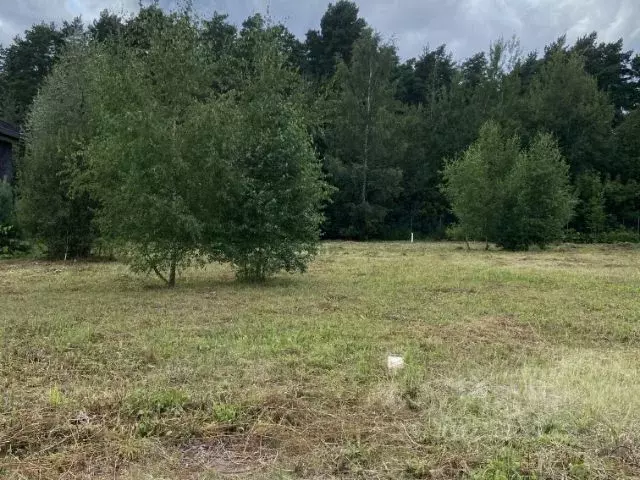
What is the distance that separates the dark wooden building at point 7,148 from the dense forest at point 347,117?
103 centimetres

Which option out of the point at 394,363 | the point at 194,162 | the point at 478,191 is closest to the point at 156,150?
the point at 194,162

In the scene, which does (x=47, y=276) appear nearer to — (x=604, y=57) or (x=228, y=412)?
(x=228, y=412)

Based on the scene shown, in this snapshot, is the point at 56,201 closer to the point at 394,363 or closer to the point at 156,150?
the point at 156,150

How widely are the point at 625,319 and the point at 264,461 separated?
20.6ft

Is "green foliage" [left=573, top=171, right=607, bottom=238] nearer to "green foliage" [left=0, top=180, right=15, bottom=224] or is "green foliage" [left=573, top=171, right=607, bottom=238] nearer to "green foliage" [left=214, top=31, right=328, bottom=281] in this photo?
"green foliage" [left=214, top=31, right=328, bottom=281]

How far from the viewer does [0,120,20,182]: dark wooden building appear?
24.3m

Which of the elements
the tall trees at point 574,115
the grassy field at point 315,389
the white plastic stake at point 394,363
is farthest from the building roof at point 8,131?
the tall trees at point 574,115

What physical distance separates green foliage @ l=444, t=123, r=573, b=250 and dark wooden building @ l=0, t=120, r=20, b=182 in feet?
66.0

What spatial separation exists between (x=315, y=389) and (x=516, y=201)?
20.7m

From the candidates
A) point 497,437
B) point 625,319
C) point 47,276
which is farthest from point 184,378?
point 47,276

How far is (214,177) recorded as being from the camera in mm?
9898

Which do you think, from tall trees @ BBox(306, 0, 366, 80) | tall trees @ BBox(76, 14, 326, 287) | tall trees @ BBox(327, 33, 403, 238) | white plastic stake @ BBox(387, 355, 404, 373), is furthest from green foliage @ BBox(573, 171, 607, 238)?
white plastic stake @ BBox(387, 355, 404, 373)

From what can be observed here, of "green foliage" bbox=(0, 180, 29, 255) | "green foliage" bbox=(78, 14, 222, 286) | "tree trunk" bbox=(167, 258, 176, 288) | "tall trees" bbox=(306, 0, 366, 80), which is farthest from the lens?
"tall trees" bbox=(306, 0, 366, 80)

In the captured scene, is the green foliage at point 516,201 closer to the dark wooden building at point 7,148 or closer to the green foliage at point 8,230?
the green foliage at point 8,230
